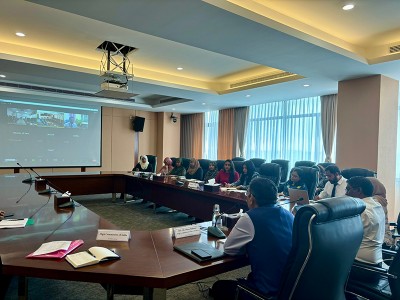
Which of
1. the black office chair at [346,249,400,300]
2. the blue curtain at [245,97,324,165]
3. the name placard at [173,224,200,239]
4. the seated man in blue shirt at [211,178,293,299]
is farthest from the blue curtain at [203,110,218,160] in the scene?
the seated man in blue shirt at [211,178,293,299]

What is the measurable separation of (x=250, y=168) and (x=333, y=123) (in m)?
2.56

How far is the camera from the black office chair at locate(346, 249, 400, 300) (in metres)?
1.55

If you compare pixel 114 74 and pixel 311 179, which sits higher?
pixel 114 74

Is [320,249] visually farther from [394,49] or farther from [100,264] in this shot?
[394,49]

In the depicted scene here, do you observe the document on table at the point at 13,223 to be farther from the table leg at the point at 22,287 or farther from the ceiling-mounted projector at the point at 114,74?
the ceiling-mounted projector at the point at 114,74

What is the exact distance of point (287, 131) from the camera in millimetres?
7320

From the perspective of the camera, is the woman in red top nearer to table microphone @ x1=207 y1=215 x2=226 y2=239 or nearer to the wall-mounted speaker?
table microphone @ x1=207 y1=215 x2=226 y2=239

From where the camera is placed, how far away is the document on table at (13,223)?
83.0 inches

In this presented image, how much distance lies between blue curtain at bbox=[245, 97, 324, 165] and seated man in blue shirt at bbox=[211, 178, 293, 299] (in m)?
5.54

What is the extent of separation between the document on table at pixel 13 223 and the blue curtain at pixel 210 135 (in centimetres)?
767

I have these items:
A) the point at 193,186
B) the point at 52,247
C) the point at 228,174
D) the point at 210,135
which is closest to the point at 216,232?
the point at 52,247

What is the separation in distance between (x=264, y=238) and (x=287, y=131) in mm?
6204

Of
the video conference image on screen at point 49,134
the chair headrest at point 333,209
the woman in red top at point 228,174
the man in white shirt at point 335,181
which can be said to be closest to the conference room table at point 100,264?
the chair headrest at point 333,209

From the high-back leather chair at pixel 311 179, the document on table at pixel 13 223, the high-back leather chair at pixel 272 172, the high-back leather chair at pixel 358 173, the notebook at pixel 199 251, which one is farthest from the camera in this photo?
the high-back leather chair at pixel 272 172
